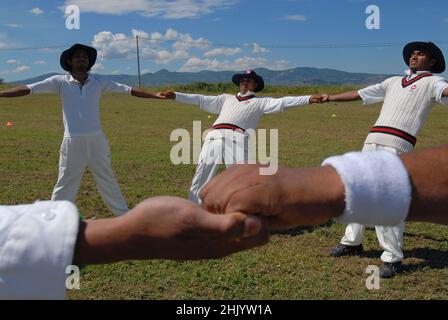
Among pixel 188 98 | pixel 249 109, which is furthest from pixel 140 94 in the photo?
pixel 249 109

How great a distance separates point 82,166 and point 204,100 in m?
1.87

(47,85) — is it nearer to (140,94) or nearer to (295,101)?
(140,94)

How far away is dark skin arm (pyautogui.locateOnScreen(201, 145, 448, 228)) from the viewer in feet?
4.04

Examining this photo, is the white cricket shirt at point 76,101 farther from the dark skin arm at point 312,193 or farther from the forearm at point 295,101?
the dark skin arm at point 312,193

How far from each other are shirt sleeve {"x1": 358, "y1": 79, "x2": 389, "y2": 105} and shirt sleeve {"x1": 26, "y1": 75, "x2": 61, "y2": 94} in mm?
3570

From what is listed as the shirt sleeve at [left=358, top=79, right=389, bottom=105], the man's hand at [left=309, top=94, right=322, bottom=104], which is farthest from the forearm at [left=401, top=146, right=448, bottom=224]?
the man's hand at [left=309, top=94, right=322, bottom=104]

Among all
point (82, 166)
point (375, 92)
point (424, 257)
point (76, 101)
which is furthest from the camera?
point (82, 166)

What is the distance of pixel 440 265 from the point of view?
491cm

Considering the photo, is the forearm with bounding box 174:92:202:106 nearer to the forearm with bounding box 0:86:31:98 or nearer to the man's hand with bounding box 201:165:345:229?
the forearm with bounding box 0:86:31:98

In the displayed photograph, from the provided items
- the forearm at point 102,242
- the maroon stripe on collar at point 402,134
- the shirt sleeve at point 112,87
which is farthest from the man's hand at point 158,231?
the shirt sleeve at point 112,87

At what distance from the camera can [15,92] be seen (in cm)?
584

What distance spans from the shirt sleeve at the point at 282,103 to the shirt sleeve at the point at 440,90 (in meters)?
1.63

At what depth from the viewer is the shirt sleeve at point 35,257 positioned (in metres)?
1.21

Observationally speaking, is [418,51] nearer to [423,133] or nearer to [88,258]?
[88,258]
